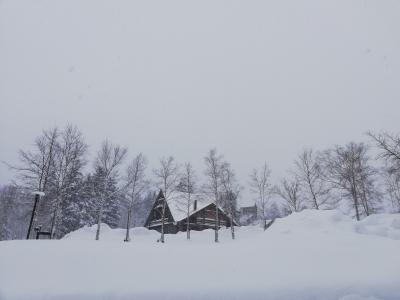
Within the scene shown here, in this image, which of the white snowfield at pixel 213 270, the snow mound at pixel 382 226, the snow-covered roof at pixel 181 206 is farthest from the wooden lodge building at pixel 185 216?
the white snowfield at pixel 213 270

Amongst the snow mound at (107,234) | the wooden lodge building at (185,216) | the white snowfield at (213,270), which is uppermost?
the wooden lodge building at (185,216)

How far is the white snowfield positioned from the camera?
6094 mm

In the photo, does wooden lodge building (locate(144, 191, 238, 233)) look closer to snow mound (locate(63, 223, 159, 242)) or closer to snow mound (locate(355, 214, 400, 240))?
snow mound (locate(63, 223, 159, 242))

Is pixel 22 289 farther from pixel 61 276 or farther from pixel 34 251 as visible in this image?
pixel 34 251

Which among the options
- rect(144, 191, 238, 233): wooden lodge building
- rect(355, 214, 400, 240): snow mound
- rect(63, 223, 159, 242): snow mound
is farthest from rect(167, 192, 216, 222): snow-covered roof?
rect(355, 214, 400, 240): snow mound

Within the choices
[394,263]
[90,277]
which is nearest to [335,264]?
[394,263]

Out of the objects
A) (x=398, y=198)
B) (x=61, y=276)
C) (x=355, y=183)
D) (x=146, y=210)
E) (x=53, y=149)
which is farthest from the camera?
(x=146, y=210)

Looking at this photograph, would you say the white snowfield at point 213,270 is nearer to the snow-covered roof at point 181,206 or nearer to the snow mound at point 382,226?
the snow mound at point 382,226

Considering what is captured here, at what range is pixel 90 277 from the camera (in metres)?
6.53

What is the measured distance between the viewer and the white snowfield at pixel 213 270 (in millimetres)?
6094

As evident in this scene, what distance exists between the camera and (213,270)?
7.20 metres

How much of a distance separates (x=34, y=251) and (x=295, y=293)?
25.8 ft

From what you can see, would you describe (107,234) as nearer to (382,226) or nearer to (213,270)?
(213,270)

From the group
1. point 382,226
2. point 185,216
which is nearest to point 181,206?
point 185,216
